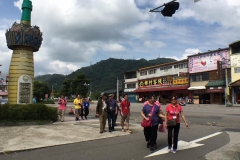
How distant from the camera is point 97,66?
139 meters

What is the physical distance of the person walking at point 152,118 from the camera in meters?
6.93

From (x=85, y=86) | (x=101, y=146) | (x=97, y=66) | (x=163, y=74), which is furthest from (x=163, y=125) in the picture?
(x=97, y=66)

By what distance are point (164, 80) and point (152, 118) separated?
46450 millimetres

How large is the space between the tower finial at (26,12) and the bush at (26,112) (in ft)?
22.0

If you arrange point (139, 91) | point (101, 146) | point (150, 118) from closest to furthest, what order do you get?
point (150, 118) → point (101, 146) → point (139, 91)

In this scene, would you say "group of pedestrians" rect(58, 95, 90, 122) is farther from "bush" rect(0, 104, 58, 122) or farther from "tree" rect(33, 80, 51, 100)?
"tree" rect(33, 80, 51, 100)

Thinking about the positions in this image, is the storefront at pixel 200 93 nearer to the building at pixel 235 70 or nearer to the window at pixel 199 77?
the window at pixel 199 77

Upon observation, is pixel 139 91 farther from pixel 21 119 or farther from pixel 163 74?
pixel 21 119

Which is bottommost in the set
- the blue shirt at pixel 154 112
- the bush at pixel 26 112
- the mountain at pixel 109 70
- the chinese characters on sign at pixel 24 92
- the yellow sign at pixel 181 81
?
the bush at pixel 26 112

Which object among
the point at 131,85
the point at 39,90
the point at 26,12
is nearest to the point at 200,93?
the point at 131,85

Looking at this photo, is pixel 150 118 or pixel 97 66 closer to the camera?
pixel 150 118

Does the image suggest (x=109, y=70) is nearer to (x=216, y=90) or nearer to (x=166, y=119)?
(x=216, y=90)

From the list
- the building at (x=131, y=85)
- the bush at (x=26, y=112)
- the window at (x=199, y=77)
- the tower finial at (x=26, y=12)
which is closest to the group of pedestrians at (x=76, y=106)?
the bush at (x=26, y=112)

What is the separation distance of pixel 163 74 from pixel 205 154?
4746 centimetres
